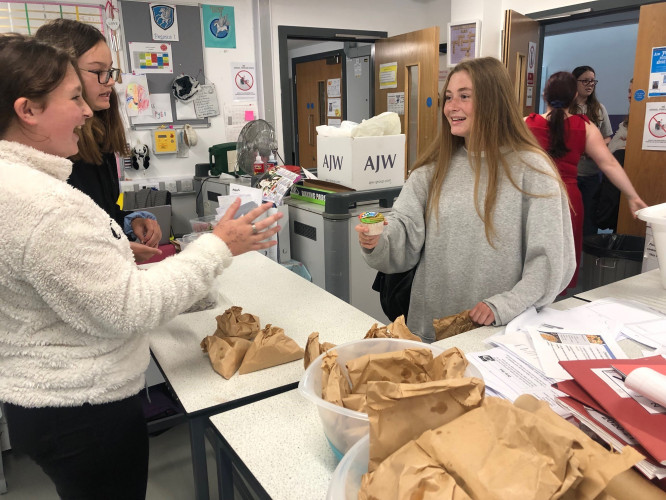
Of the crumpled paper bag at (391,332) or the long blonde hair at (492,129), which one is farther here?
the long blonde hair at (492,129)

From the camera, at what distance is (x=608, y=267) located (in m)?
3.07

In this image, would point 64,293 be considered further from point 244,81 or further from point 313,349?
point 244,81

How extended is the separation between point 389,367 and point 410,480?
0.30 meters

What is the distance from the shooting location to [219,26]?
3865 mm

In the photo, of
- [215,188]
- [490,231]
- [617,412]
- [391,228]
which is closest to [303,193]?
[215,188]

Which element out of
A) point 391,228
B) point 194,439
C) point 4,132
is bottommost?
point 194,439

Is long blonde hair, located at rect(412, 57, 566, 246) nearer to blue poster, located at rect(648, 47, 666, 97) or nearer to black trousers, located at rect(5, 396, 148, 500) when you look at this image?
black trousers, located at rect(5, 396, 148, 500)

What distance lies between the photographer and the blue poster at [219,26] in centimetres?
380

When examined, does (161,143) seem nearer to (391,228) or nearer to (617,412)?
(391,228)

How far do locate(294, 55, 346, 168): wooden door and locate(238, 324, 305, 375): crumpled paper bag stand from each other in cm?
528

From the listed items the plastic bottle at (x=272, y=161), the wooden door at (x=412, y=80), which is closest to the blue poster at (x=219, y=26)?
the plastic bottle at (x=272, y=161)

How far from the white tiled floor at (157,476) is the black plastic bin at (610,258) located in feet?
8.12

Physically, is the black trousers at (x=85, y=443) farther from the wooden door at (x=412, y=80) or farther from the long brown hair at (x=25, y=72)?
the wooden door at (x=412, y=80)

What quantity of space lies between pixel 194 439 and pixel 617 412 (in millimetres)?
818
